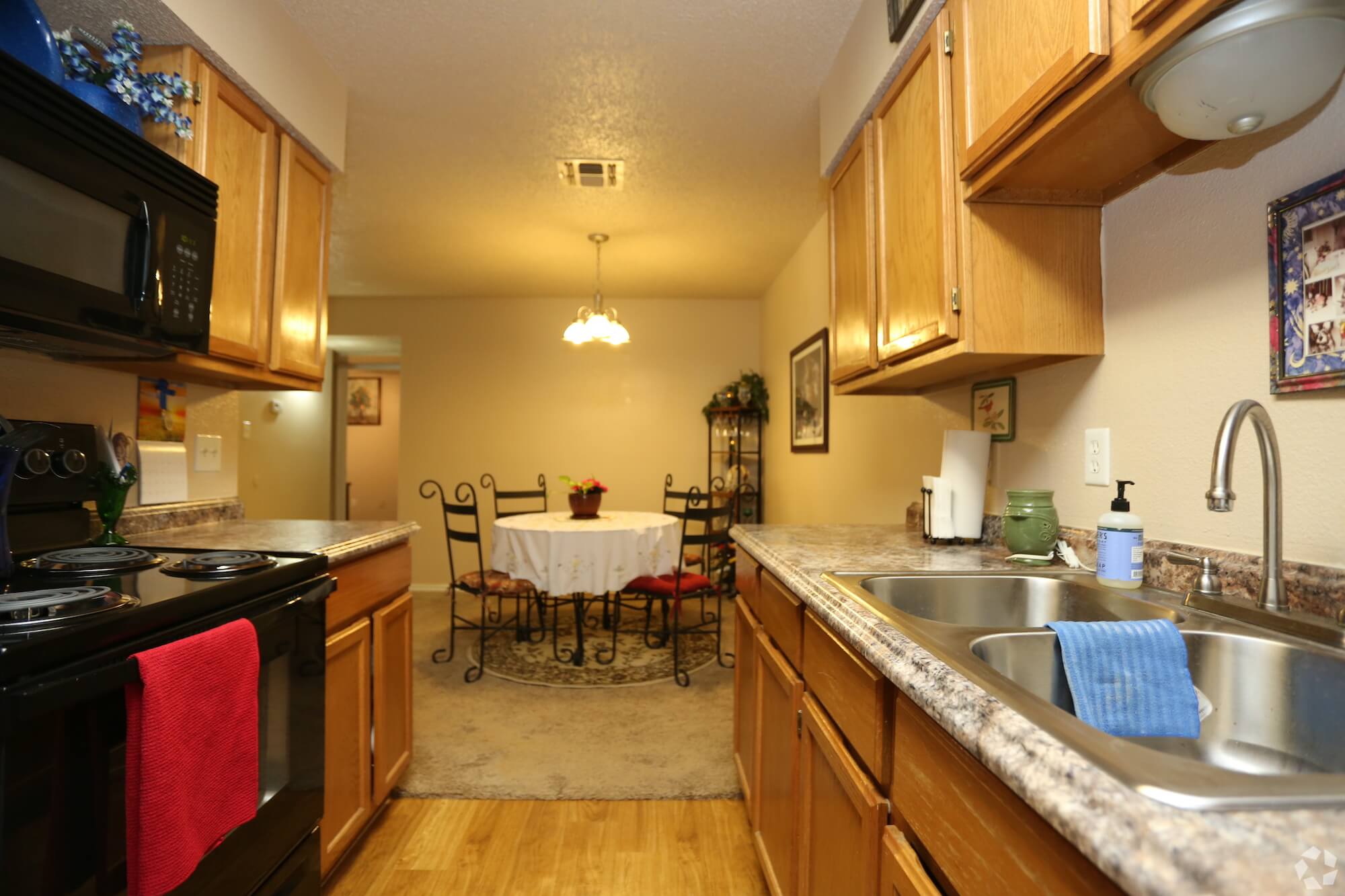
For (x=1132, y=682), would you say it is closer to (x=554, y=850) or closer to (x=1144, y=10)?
(x=1144, y=10)

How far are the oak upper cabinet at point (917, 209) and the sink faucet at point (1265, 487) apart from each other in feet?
1.97

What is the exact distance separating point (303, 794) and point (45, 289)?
43.3 inches

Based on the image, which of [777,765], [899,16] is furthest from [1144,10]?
[777,765]

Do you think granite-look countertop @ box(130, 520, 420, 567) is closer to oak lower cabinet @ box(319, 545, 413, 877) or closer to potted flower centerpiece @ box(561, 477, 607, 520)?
oak lower cabinet @ box(319, 545, 413, 877)

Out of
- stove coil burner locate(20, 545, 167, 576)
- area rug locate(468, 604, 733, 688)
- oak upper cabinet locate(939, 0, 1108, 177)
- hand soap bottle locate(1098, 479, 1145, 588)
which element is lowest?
area rug locate(468, 604, 733, 688)

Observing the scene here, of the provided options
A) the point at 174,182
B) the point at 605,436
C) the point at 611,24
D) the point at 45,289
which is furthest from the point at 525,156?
the point at 605,436

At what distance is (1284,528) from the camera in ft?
3.46

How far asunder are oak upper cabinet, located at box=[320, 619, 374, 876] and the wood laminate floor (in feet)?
0.57

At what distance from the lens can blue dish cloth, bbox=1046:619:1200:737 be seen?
0.83 metres

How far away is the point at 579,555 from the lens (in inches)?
131

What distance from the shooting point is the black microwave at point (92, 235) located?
3.70 feet

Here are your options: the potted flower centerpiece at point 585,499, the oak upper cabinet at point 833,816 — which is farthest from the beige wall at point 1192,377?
Result: the potted flower centerpiece at point 585,499

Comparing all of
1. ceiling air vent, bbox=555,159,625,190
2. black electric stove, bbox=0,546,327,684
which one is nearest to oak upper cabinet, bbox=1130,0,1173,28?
black electric stove, bbox=0,546,327,684

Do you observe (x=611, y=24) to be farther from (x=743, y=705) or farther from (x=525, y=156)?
(x=743, y=705)
